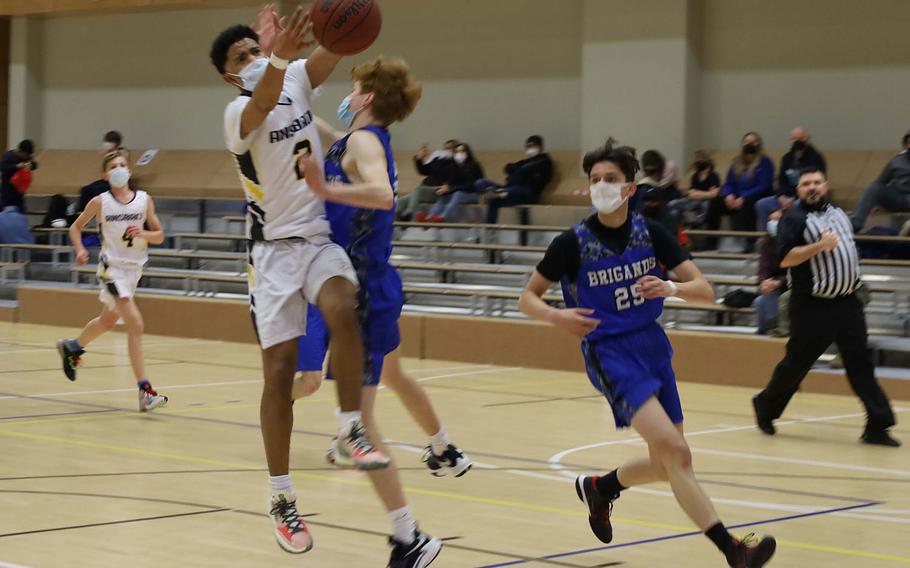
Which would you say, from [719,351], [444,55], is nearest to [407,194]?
[444,55]

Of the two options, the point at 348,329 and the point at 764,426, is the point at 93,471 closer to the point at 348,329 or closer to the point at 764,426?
the point at 348,329

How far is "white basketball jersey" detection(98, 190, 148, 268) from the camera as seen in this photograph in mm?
9836

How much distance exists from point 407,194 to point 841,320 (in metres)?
9.55

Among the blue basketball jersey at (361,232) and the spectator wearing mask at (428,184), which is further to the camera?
the spectator wearing mask at (428,184)

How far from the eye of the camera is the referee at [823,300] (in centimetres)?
831

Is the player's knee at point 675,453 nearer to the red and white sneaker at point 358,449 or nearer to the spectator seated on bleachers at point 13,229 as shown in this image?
the red and white sneaker at point 358,449

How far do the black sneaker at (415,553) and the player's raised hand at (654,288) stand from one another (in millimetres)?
1181

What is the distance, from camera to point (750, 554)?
4594 millimetres

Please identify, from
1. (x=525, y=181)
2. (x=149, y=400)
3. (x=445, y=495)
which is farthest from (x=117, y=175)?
Result: (x=525, y=181)

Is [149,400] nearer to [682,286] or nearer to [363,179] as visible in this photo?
[363,179]

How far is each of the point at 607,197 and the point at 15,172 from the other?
15.6 m

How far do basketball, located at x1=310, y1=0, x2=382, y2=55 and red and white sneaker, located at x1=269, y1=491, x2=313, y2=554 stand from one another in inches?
64.5

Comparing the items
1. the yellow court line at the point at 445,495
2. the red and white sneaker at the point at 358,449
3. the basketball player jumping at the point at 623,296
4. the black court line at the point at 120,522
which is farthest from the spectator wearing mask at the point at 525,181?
the red and white sneaker at the point at 358,449

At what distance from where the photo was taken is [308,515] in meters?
5.83
